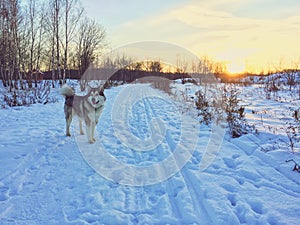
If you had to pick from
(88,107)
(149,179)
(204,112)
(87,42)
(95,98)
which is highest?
(87,42)

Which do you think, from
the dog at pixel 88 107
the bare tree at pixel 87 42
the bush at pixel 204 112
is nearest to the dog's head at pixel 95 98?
the dog at pixel 88 107

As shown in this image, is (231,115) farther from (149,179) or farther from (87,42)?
(87,42)

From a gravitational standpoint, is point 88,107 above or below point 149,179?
above

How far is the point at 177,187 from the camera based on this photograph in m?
2.80

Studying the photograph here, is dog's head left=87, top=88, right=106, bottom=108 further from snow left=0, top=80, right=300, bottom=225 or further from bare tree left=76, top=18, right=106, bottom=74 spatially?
bare tree left=76, top=18, right=106, bottom=74

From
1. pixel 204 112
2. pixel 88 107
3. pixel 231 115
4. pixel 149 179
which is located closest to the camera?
pixel 149 179

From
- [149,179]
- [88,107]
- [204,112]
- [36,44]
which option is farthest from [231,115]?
[36,44]

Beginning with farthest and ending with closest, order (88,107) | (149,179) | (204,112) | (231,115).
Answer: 1. (204,112)
2. (231,115)
3. (88,107)
4. (149,179)

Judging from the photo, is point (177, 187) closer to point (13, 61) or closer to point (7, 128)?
point (7, 128)

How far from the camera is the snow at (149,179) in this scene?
2.23 metres

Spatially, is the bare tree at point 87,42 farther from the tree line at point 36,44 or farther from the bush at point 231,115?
the bush at point 231,115

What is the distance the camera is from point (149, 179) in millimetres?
3033

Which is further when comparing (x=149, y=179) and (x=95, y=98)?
(x=95, y=98)

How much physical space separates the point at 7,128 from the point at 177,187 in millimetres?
5206
